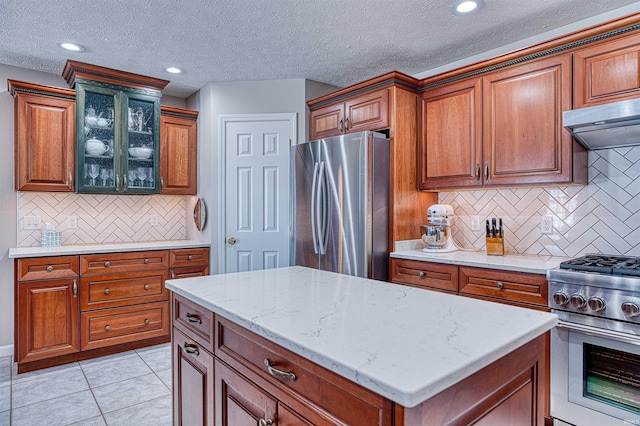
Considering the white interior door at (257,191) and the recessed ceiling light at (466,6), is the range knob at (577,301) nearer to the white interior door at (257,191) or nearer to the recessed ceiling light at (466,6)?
the recessed ceiling light at (466,6)

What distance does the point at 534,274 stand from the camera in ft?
7.22

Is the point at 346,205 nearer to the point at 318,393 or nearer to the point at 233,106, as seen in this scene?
the point at 233,106

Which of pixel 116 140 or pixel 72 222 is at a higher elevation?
pixel 116 140

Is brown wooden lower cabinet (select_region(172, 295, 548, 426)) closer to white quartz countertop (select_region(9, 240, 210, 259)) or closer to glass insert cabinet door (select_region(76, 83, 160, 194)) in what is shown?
white quartz countertop (select_region(9, 240, 210, 259))

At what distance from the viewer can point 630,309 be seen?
1815mm

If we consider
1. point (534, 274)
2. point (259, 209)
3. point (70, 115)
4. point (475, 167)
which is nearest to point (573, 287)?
point (534, 274)

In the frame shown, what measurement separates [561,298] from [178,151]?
3.54 metres

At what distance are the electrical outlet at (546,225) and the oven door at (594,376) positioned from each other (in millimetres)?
875

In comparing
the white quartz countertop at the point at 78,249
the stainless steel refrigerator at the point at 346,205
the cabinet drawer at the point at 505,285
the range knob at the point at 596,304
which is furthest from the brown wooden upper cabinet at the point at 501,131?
the white quartz countertop at the point at 78,249


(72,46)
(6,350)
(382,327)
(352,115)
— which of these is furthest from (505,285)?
(6,350)

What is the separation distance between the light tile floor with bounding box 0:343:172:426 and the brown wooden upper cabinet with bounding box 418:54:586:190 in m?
2.51

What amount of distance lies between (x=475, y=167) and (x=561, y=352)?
1319mm

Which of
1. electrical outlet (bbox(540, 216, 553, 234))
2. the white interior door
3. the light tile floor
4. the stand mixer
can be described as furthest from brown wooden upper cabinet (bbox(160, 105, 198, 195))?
electrical outlet (bbox(540, 216, 553, 234))

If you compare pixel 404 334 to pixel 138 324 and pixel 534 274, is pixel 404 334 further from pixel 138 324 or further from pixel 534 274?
pixel 138 324
